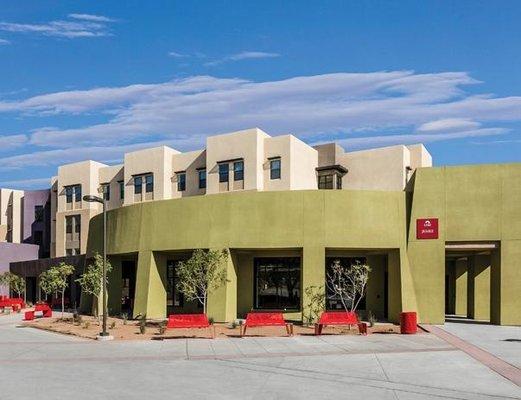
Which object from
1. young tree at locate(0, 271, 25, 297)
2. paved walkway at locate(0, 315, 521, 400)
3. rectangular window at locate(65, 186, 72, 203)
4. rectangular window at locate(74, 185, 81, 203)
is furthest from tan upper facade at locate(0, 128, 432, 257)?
paved walkway at locate(0, 315, 521, 400)

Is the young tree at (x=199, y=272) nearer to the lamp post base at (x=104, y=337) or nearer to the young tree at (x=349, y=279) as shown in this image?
the lamp post base at (x=104, y=337)

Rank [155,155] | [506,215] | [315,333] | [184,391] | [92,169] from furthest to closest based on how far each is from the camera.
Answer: [92,169] < [155,155] < [506,215] < [315,333] < [184,391]

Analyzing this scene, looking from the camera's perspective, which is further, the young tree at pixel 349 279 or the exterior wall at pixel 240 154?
the exterior wall at pixel 240 154

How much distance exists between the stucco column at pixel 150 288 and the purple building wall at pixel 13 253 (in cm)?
3745

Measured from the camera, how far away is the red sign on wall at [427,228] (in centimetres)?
3120

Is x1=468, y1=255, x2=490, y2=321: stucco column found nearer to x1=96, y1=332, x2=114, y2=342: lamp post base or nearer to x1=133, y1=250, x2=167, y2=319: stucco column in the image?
x1=133, y1=250, x2=167, y2=319: stucco column

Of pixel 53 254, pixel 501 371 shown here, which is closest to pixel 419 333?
pixel 501 371

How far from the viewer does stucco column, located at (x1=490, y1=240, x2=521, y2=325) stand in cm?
3009

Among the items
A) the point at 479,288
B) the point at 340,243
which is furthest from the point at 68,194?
the point at 479,288

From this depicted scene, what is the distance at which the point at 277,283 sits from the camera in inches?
1396

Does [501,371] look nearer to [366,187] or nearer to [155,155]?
[366,187]

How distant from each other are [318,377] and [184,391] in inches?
157

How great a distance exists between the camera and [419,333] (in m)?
26.6

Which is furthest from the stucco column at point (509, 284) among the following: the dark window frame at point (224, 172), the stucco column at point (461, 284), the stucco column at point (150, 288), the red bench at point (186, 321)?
the dark window frame at point (224, 172)
